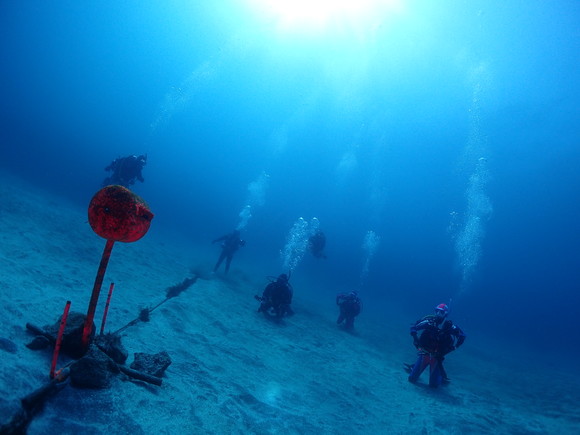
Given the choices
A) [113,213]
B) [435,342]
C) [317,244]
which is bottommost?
[113,213]

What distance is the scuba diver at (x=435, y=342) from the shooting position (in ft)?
23.7

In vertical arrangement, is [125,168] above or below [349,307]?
above

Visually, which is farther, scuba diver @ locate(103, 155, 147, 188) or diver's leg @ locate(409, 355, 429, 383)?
scuba diver @ locate(103, 155, 147, 188)

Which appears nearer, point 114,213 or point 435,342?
point 114,213

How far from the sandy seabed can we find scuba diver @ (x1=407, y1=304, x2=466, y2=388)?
460mm

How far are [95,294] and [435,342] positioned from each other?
7.31m

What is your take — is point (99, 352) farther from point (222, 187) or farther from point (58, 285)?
point (222, 187)

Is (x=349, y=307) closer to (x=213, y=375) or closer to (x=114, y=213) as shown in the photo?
(x=213, y=375)

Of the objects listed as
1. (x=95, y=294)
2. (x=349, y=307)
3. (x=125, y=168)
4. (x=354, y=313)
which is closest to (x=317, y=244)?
(x=349, y=307)

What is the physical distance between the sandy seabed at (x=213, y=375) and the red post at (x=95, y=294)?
420mm

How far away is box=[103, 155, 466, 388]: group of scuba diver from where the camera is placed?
7.28 m

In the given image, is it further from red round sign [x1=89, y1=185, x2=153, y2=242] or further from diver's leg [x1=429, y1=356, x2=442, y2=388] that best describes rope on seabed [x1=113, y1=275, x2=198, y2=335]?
diver's leg [x1=429, y1=356, x2=442, y2=388]

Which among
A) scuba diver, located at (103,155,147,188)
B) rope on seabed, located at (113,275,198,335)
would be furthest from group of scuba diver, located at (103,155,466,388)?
rope on seabed, located at (113,275,198,335)

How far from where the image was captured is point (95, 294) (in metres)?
2.99
